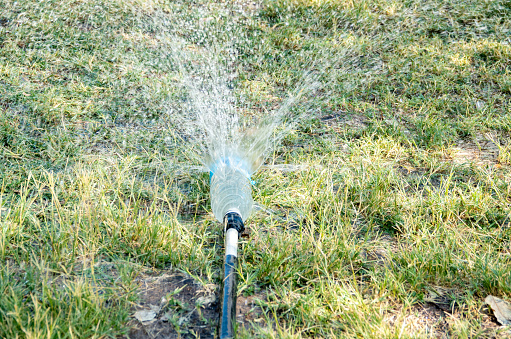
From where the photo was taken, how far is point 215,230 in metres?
2.17

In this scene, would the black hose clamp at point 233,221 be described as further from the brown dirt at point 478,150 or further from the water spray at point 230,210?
the brown dirt at point 478,150

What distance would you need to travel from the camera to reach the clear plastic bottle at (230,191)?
2066mm

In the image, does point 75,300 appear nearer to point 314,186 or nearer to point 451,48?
point 314,186

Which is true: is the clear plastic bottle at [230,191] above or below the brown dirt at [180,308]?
above

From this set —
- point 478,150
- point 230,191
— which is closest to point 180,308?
point 230,191

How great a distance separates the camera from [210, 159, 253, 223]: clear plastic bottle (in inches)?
81.4

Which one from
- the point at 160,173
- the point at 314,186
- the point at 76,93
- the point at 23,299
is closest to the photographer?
the point at 23,299

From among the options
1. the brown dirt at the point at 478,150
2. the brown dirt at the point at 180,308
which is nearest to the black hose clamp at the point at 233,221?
the brown dirt at the point at 180,308

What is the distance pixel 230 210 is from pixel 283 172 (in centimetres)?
67

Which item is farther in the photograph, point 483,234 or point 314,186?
point 314,186

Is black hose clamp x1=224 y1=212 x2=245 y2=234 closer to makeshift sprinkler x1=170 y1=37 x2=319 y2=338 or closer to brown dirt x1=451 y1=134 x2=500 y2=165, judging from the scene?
makeshift sprinkler x1=170 y1=37 x2=319 y2=338

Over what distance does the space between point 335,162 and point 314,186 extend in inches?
15.2

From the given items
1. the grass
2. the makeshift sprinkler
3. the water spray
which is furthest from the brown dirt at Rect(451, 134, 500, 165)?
the water spray

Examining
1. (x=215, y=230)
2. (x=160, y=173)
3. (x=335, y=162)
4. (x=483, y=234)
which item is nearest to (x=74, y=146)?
(x=160, y=173)
